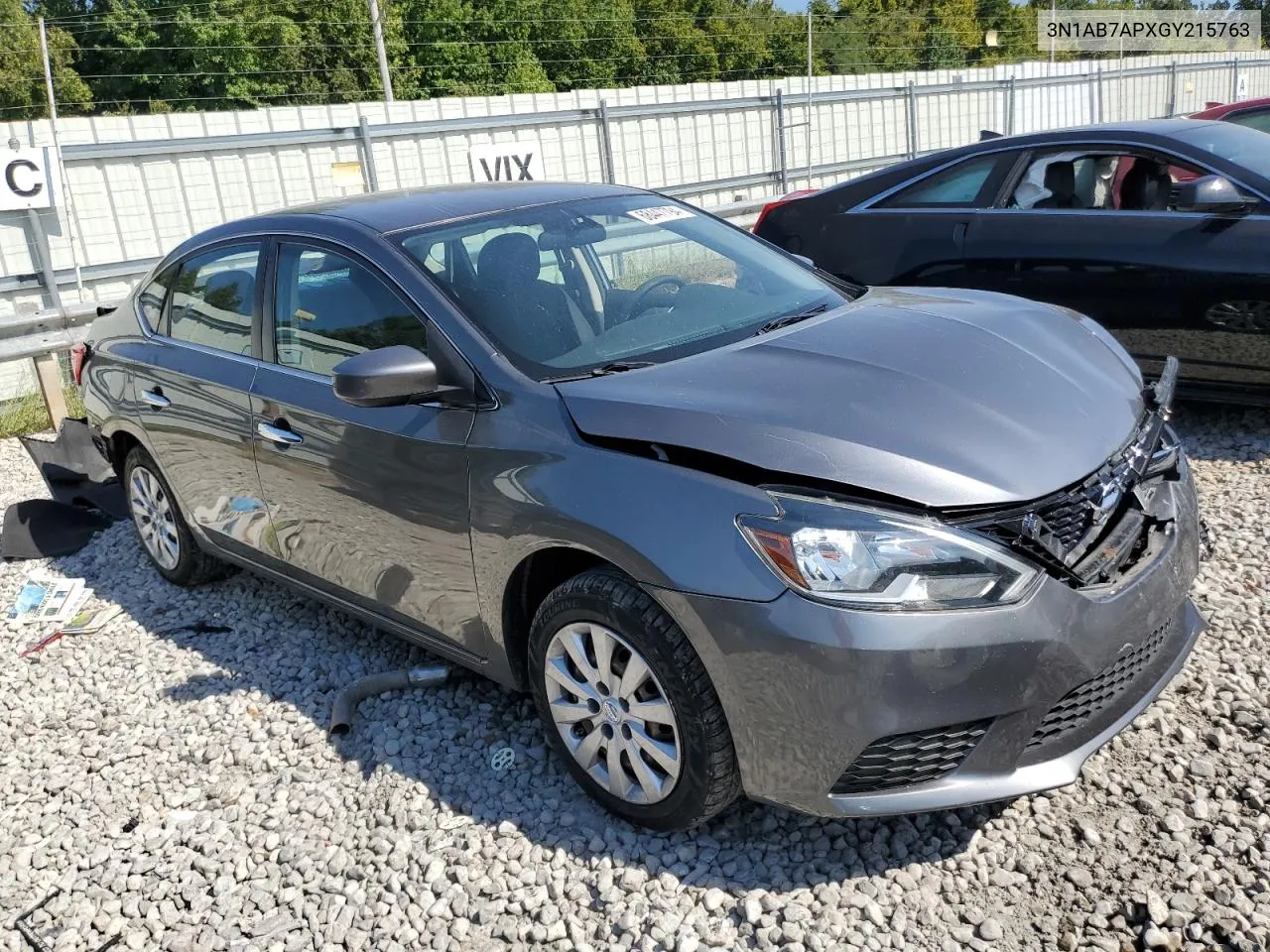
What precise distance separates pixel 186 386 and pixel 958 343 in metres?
3.07

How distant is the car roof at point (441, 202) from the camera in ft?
12.8

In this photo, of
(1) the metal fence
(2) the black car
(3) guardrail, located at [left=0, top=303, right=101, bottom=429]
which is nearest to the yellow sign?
(1) the metal fence

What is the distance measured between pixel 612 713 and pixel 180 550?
2.98 metres

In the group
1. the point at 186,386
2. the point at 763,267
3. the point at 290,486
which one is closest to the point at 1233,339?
the point at 763,267

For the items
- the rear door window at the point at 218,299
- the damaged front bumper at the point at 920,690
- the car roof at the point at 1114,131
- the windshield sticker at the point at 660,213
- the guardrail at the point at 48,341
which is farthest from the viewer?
the guardrail at the point at 48,341

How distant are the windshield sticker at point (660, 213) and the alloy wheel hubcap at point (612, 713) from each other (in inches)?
70.5

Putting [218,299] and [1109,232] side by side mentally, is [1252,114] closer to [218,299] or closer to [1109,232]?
[1109,232]

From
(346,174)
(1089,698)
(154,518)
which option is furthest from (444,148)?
(1089,698)

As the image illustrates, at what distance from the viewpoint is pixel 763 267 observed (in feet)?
13.6

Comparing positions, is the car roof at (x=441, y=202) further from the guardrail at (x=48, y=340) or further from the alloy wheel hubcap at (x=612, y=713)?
the guardrail at (x=48, y=340)

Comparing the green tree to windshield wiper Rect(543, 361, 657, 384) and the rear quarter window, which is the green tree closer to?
the rear quarter window

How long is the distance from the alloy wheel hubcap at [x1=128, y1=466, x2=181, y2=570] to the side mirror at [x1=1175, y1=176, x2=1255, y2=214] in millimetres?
4977

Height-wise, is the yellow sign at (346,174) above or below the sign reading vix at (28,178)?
below

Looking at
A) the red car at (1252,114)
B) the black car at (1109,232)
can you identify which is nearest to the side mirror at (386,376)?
the black car at (1109,232)
